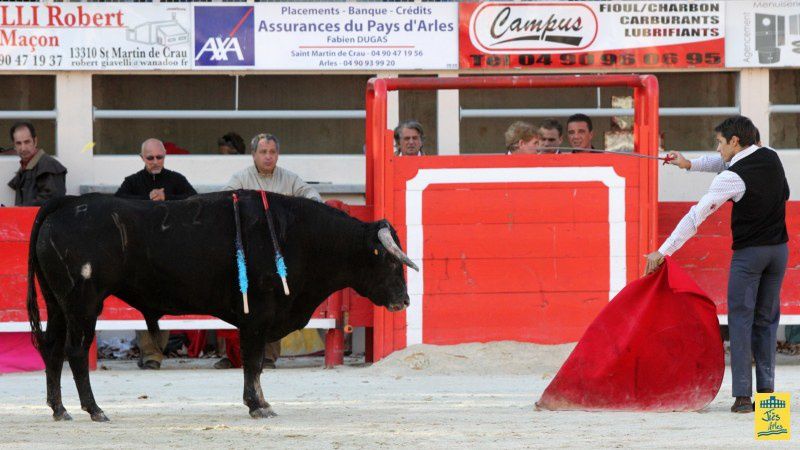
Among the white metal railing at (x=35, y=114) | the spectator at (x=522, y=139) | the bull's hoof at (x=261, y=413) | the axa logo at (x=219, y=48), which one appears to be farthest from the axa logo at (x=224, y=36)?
the bull's hoof at (x=261, y=413)

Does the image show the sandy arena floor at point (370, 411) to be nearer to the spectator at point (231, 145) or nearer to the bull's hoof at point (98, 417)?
the bull's hoof at point (98, 417)

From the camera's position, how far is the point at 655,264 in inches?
345

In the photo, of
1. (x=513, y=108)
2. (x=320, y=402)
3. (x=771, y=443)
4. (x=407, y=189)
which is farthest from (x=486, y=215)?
(x=771, y=443)

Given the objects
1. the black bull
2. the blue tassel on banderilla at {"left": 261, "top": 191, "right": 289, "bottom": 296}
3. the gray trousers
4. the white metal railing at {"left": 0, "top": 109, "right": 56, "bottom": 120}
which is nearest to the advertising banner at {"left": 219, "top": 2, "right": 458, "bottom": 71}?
the white metal railing at {"left": 0, "top": 109, "right": 56, "bottom": 120}

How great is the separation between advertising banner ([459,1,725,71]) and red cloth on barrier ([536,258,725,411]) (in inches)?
220

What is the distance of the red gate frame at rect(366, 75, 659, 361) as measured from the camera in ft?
37.6

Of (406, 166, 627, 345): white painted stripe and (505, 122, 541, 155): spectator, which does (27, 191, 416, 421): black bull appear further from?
(505, 122, 541, 155): spectator

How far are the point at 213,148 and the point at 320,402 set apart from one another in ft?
19.0

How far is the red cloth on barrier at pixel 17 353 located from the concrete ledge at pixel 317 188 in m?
2.46

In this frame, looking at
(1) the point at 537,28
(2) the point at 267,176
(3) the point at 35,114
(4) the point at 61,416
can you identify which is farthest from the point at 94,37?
(4) the point at 61,416

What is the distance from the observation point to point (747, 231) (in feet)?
28.2

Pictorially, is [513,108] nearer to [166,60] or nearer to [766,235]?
[166,60]

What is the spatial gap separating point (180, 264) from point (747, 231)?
3086 mm

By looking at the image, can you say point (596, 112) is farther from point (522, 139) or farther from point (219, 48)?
point (219, 48)
